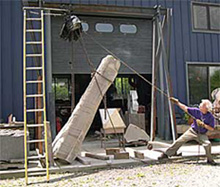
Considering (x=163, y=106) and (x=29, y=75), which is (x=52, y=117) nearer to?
(x=29, y=75)

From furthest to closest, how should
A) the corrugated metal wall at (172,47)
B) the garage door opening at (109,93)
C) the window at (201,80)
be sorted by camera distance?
the garage door opening at (109,93)
the window at (201,80)
the corrugated metal wall at (172,47)

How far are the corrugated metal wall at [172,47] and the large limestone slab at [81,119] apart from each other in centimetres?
308

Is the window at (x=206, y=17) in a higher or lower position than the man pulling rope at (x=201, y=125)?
higher

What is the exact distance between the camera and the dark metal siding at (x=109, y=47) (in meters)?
8.88

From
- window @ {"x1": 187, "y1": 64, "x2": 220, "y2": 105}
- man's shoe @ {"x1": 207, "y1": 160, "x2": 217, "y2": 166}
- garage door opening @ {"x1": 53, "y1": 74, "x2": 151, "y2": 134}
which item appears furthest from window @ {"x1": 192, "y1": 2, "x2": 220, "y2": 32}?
man's shoe @ {"x1": 207, "y1": 160, "x2": 217, "y2": 166}

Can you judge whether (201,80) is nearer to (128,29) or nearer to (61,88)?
(128,29)

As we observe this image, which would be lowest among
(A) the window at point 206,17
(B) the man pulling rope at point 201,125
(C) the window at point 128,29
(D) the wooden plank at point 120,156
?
(D) the wooden plank at point 120,156

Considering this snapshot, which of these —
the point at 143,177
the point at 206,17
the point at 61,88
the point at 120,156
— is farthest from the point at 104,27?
the point at 143,177

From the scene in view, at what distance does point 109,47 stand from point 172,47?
2187 millimetres

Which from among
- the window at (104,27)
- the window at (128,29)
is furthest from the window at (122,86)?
the window at (104,27)

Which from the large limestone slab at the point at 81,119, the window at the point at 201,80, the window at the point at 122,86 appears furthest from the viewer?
the window at the point at 122,86

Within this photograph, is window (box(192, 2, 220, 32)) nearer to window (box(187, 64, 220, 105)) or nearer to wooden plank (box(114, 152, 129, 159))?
window (box(187, 64, 220, 105))

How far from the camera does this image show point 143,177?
4.83m

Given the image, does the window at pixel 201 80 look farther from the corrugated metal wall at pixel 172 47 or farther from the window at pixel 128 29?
the window at pixel 128 29
